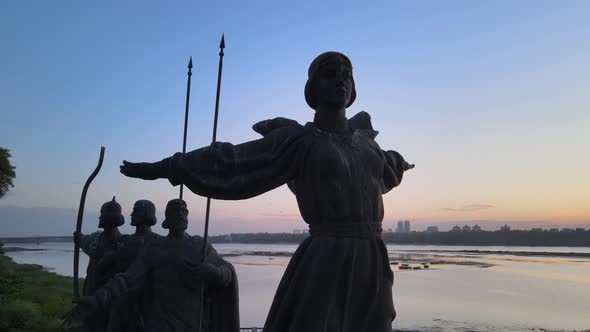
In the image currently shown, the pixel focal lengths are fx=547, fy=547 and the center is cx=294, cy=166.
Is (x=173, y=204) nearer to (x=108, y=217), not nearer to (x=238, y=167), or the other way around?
(x=108, y=217)

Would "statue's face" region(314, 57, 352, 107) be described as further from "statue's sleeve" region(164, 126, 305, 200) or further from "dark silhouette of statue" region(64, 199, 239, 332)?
"dark silhouette of statue" region(64, 199, 239, 332)

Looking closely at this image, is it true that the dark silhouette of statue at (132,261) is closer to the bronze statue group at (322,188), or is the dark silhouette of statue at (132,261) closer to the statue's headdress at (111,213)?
the statue's headdress at (111,213)

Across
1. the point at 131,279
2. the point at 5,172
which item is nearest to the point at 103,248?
the point at 131,279

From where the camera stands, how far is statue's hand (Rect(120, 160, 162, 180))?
3193mm

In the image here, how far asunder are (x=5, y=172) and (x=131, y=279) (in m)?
29.5

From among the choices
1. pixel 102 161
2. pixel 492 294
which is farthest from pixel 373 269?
pixel 492 294

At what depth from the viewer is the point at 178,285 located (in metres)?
5.69

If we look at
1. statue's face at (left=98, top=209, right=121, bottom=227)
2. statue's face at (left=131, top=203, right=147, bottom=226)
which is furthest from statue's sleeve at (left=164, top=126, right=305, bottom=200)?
statue's face at (left=98, top=209, right=121, bottom=227)

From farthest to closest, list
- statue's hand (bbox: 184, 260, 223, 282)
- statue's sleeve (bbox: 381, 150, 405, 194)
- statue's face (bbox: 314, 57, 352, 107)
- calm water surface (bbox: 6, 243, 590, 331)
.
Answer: calm water surface (bbox: 6, 243, 590, 331) → statue's hand (bbox: 184, 260, 223, 282) → statue's sleeve (bbox: 381, 150, 405, 194) → statue's face (bbox: 314, 57, 352, 107)

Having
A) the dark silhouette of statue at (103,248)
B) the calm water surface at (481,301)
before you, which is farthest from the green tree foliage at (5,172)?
the dark silhouette of statue at (103,248)

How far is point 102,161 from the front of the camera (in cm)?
356

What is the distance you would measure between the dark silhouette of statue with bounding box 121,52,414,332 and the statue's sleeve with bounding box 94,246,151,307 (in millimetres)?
1696

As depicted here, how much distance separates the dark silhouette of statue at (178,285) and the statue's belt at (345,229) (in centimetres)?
211

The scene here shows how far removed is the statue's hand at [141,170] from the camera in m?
3.19
